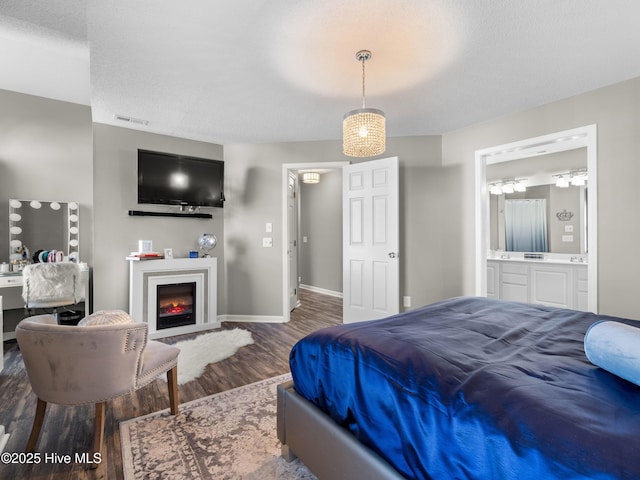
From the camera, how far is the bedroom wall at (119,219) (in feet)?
12.5

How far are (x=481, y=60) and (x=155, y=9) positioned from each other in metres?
2.25

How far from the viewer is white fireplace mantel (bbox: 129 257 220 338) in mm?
3697

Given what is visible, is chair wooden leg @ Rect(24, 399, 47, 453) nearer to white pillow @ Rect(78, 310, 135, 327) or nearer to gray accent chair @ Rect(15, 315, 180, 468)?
gray accent chair @ Rect(15, 315, 180, 468)

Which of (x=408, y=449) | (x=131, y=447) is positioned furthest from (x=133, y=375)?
(x=408, y=449)

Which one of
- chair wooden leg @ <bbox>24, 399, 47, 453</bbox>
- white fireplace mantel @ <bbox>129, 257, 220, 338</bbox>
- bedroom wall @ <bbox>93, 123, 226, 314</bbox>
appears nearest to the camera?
chair wooden leg @ <bbox>24, 399, 47, 453</bbox>

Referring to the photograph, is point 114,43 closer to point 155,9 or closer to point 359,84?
point 155,9

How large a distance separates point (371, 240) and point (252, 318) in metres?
1.99

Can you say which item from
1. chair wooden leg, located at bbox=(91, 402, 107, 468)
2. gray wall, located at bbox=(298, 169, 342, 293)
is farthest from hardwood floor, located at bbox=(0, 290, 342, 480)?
gray wall, located at bbox=(298, 169, 342, 293)

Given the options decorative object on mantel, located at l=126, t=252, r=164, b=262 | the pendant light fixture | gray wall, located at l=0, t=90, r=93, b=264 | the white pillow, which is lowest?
the white pillow

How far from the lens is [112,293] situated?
388 centimetres

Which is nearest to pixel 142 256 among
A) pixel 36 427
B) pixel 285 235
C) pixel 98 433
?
pixel 285 235

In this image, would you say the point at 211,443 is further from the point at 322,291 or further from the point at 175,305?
Answer: the point at 322,291

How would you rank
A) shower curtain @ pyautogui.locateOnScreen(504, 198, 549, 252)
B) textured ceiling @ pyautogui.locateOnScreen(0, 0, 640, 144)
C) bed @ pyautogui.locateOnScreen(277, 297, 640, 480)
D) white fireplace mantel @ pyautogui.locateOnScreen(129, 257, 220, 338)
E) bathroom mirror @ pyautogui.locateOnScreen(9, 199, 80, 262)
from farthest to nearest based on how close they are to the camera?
shower curtain @ pyautogui.locateOnScreen(504, 198, 549, 252)
white fireplace mantel @ pyautogui.locateOnScreen(129, 257, 220, 338)
bathroom mirror @ pyautogui.locateOnScreen(9, 199, 80, 262)
textured ceiling @ pyautogui.locateOnScreen(0, 0, 640, 144)
bed @ pyautogui.locateOnScreen(277, 297, 640, 480)

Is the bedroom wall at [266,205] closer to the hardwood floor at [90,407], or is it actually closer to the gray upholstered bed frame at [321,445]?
the hardwood floor at [90,407]
